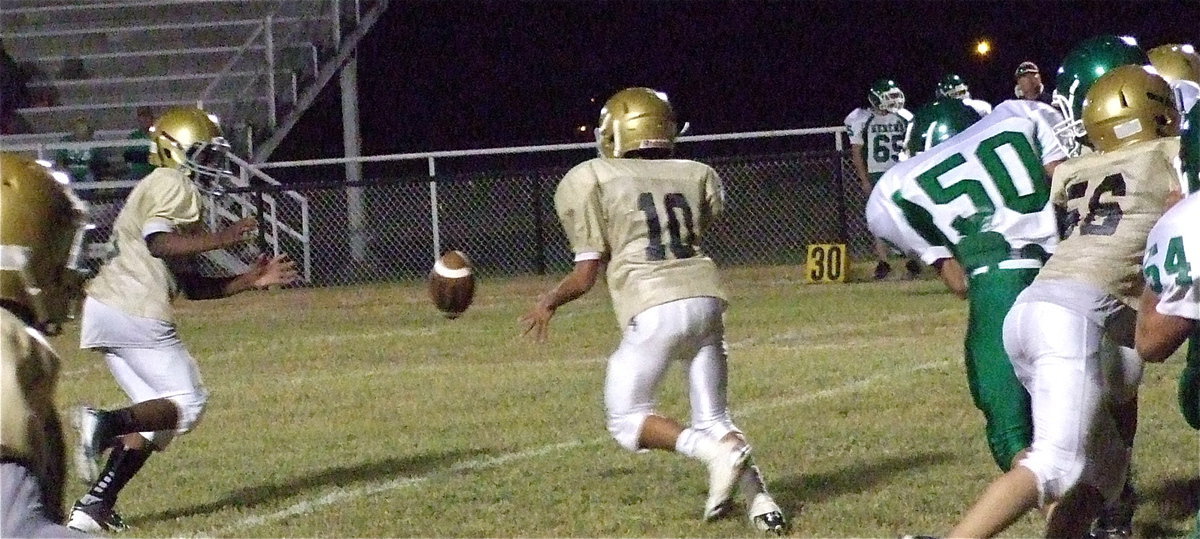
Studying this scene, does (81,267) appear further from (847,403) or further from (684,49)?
(684,49)

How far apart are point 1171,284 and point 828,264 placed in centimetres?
1085

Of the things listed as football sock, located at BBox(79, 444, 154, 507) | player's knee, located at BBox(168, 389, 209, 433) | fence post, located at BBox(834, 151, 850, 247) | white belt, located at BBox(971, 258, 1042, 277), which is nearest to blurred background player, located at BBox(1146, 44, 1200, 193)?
white belt, located at BBox(971, 258, 1042, 277)

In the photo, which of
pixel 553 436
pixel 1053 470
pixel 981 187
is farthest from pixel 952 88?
pixel 1053 470

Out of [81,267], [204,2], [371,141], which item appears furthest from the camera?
[371,141]

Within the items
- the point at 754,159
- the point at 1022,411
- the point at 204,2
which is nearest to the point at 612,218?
the point at 1022,411

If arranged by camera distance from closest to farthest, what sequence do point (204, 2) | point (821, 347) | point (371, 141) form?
point (821, 347)
point (204, 2)
point (371, 141)

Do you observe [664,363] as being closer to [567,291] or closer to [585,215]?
[567,291]

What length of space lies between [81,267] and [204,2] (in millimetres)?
18321

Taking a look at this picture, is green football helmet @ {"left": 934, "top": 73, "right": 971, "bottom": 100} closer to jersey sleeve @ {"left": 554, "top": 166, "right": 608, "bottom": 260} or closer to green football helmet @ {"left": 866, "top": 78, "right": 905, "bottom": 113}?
green football helmet @ {"left": 866, "top": 78, "right": 905, "bottom": 113}

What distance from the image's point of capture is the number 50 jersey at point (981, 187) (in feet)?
15.4

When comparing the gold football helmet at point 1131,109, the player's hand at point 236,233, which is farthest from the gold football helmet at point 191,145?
the gold football helmet at point 1131,109

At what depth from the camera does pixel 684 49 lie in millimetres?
25969

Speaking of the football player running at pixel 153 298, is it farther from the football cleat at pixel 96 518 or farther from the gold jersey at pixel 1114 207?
the gold jersey at pixel 1114 207

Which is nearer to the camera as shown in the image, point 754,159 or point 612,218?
point 612,218
